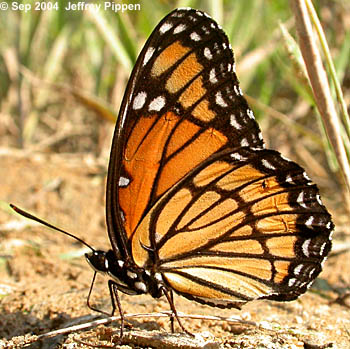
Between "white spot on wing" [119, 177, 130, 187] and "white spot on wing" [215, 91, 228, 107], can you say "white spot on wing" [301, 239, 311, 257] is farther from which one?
"white spot on wing" [119, 177, 130, 187]

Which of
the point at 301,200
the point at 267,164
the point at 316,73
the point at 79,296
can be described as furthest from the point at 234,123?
the point at 79,296

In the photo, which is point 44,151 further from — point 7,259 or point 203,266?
point 203,266

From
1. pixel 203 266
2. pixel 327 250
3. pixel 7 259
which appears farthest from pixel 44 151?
pixel 327 250

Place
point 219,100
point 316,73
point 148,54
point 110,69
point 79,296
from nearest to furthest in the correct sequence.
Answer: point 316,73, point 148,54, point 219,100, point 79,296, point 110,69

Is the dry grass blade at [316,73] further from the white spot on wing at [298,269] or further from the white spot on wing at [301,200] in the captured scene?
the white spot on wing at [298,269]

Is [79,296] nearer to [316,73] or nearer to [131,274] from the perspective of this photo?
[131,274]

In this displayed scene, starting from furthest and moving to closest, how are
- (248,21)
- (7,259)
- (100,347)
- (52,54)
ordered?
1. (52,54)
2. (248,21)
3. (7,259)
4. (100,347)
